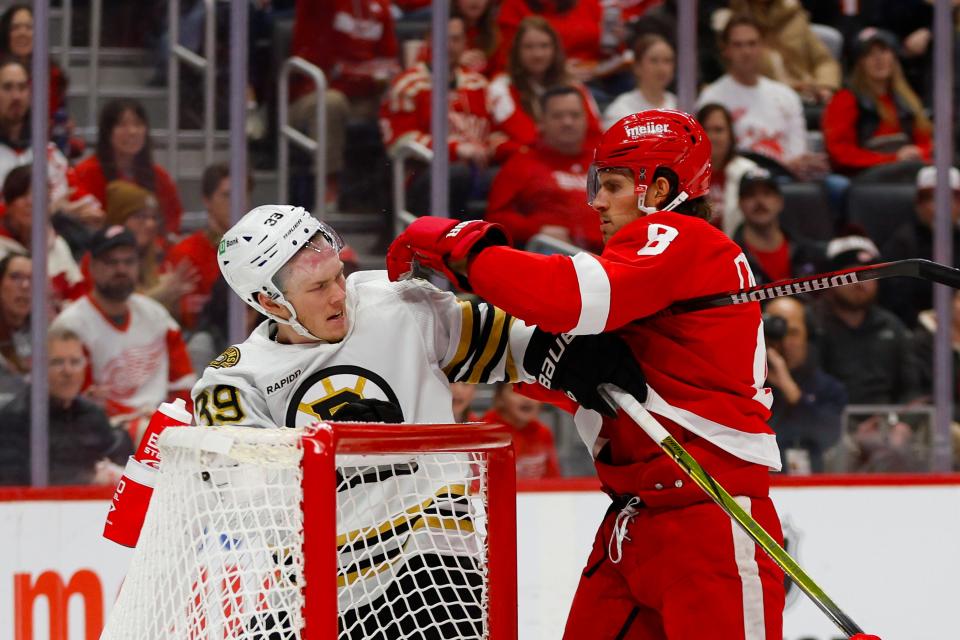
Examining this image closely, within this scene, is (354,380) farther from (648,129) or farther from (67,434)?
(67,434)

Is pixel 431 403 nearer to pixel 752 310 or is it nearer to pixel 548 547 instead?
pixel 752 310

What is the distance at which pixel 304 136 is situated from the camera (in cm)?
398

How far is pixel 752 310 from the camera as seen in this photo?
7.13 feet

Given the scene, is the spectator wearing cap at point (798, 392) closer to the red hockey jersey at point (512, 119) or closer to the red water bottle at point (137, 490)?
the red hockey jersey at point (512, 119)

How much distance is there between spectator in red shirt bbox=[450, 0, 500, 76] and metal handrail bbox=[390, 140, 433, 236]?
297mm

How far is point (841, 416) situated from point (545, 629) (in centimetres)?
110

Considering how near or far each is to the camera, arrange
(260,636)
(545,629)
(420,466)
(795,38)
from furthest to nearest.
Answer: (795,38) → (545,629) → (420,466) → (260,636)

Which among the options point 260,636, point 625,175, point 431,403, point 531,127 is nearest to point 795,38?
point 531,127

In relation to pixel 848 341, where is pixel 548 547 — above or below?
below

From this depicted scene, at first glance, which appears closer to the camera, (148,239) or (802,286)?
(802,286)

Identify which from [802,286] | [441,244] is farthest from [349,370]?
[802,286]

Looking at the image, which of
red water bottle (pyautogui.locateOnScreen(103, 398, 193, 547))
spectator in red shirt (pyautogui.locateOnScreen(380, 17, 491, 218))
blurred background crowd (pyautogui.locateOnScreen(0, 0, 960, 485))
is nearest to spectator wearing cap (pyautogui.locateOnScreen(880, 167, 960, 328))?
blurred background crowd (pyautogui.locateOnScreen(0, 0, 960, 485))

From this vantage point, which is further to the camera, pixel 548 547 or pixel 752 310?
pixel 548 547

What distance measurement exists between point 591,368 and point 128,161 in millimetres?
2168
